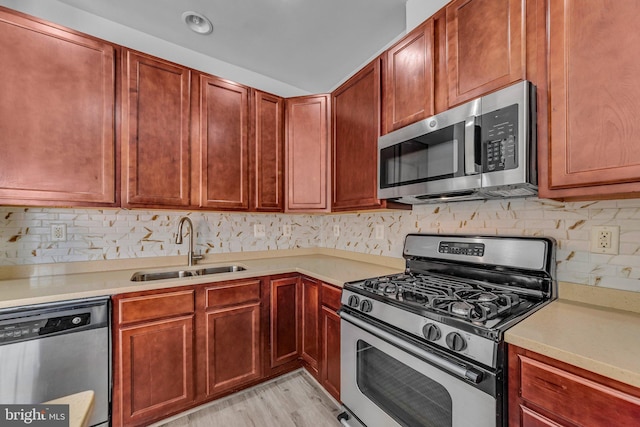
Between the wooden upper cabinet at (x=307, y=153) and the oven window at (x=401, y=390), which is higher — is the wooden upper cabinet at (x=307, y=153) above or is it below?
above

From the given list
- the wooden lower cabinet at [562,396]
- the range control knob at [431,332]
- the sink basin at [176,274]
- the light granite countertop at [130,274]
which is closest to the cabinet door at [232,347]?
the light granite countertop at [130,274]

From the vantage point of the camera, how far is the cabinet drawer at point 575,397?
2.33 ft

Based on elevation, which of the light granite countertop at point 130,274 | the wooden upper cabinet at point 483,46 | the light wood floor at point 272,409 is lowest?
the light wood floor at point 272,409

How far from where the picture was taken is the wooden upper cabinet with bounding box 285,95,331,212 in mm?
2336

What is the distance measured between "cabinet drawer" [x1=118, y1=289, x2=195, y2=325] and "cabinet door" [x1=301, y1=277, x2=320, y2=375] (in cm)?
78

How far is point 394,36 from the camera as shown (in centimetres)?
216

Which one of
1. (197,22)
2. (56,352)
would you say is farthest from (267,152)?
(56,352)

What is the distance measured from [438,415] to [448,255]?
2.74ft

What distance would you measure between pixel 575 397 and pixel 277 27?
8.28ft

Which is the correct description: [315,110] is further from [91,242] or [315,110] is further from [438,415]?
[438,415]

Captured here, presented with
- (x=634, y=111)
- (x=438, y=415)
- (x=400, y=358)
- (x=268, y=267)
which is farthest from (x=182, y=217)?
(x=634, y=111)

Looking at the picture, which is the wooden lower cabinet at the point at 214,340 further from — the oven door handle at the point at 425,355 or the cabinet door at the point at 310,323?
the oven door handle at the point at 425,355

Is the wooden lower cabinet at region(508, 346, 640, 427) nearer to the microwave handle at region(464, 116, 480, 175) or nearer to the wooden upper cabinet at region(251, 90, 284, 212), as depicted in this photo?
the microwave handle at region(464, 116, 480, 175)

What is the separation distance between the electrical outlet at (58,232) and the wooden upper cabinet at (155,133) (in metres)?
0.49
